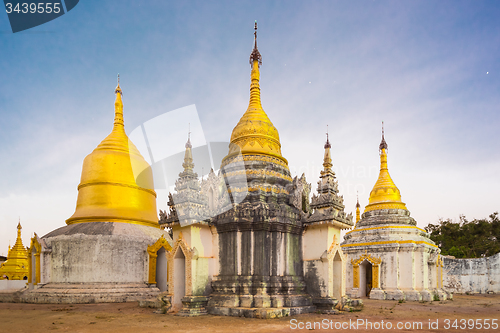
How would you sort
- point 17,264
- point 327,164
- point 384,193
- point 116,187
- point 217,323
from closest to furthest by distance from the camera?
point 217,323 < point 327,164 < point 116,187 < point 384,193 < point 17,264

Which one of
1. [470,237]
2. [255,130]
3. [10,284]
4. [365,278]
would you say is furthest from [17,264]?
[470,237]

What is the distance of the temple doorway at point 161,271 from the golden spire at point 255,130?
9924 millimetres

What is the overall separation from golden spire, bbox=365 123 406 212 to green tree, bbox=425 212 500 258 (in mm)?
21002

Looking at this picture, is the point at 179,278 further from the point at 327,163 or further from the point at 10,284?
the point at 10,284

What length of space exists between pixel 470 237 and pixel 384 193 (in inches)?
970

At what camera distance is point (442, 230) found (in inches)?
1863

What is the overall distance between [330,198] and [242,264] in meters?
4.02

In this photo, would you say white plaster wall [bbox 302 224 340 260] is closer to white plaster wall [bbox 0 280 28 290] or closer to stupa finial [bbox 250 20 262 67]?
stupa finial [bbox 250 20 262 67]

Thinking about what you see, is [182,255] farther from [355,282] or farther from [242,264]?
[355,282]

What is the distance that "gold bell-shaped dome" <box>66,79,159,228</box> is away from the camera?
72.8 feet

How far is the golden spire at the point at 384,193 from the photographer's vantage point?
27.4 metres

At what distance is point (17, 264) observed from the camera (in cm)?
3388

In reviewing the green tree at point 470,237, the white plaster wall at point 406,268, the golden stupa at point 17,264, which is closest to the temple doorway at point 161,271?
the white plaster wall at point 406,268

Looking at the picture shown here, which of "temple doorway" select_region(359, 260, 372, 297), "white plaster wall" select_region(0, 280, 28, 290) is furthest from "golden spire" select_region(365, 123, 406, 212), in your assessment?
"white plaster wall" select_region(0, 280, 28, 290)
